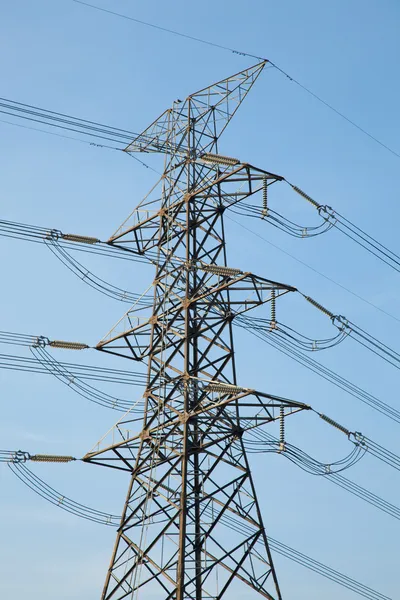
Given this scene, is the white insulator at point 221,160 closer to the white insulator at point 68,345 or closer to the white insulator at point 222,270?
the white insulator at point 222,270

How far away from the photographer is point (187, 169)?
132 feet

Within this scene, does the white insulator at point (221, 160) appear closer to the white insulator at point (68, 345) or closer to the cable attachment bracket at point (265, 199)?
the cable attachment bracket at point (265, 199)

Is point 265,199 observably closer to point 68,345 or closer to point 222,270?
point 222,270

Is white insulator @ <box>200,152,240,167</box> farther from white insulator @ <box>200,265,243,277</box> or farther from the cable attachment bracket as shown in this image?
white insulator @ <box>200,265,243,277</box>

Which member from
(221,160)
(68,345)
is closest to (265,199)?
(221,160)

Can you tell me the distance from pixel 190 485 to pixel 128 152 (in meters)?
16.6

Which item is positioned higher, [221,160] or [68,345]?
[221,160]

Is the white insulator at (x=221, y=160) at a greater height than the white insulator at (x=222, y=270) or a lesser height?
greater

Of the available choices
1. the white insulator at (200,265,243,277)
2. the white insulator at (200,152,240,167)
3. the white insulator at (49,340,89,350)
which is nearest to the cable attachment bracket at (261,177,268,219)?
the white insulator at (200,152,240,167)

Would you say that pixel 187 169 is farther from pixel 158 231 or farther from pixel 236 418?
pixel 236 418

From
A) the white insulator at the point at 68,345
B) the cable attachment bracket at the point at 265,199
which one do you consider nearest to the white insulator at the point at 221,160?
the cable attachment bracket at the point at 265,199

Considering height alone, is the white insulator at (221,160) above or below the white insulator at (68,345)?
above

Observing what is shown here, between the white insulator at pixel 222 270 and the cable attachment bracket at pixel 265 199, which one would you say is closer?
the white insulator at pixel 222 270

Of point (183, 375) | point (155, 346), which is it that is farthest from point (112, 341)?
point (183, 375)
